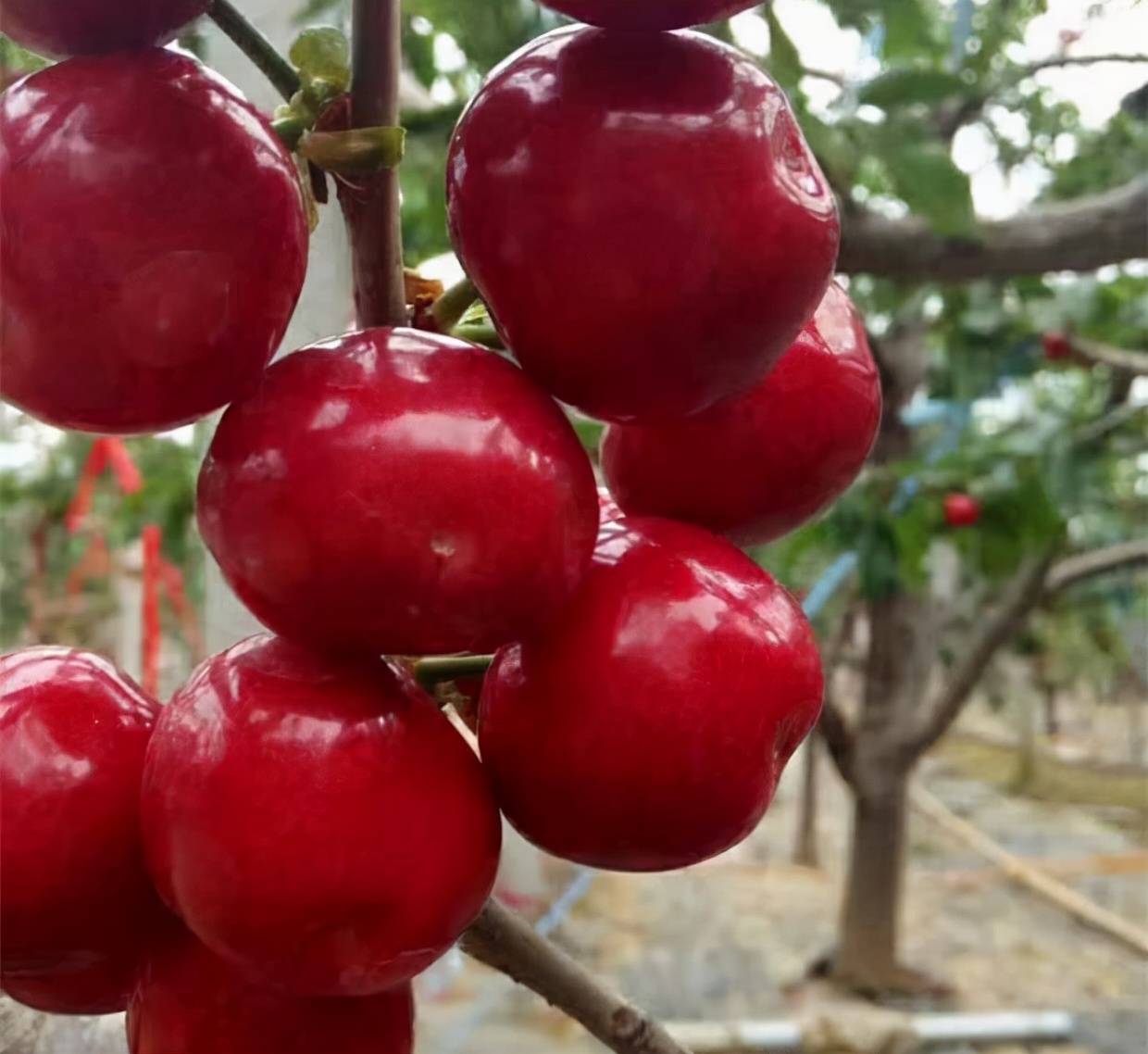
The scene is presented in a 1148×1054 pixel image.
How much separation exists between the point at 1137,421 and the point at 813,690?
1778 mm

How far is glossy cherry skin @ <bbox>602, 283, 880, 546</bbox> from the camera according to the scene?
1.17 feet

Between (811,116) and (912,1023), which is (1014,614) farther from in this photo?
(811,116)

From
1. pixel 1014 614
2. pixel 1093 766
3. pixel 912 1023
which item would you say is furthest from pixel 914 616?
pixel 1093 766

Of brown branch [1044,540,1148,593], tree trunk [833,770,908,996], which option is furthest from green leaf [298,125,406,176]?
tree trunk [833,770,908,996]

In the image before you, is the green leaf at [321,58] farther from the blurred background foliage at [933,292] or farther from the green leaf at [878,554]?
the green leaf at [878,554]

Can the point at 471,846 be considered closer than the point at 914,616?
Yes

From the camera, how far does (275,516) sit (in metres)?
0.26

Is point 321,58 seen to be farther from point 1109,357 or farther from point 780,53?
point 1109,357

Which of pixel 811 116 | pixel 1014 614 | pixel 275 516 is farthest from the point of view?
pixel 1014 614

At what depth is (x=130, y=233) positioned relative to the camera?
262 mm

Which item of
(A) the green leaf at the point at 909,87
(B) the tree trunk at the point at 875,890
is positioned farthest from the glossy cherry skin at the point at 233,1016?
(B) the tree trunk at the point at 875,890

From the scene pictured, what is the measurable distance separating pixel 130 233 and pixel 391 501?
0.08 metres

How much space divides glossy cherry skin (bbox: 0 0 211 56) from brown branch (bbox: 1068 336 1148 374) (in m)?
1.73

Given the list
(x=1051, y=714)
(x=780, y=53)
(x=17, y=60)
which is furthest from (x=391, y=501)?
(x=1051, y=714)
